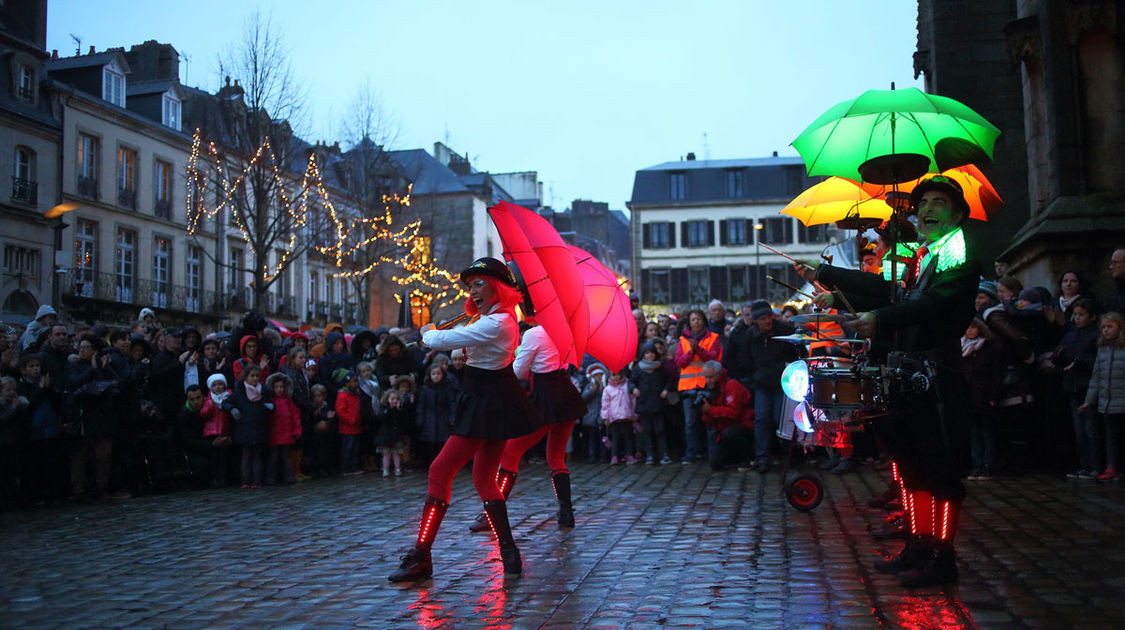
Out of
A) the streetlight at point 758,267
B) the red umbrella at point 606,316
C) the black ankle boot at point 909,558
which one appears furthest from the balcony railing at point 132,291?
the streetlight at point 758,267

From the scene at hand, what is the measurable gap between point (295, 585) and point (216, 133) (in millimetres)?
23773

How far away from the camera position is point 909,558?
6.07 m

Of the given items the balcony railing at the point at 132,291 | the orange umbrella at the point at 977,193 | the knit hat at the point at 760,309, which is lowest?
the knit hat at the point at 760,309

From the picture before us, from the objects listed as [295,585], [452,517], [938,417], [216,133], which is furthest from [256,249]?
[938,417]

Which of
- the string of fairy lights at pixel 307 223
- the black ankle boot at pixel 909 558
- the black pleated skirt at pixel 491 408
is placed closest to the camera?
the black ankle boot at pixel 909 558

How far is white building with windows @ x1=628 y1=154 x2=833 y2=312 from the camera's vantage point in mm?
68375

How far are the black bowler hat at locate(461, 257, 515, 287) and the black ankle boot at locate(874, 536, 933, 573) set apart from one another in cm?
308

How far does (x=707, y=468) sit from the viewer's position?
14078 millimetres

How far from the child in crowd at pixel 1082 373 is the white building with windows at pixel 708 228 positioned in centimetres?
5652

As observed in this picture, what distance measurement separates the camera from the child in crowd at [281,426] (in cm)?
1352

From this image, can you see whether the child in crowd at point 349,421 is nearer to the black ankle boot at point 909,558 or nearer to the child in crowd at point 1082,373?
the child in crowd at point 1082,373

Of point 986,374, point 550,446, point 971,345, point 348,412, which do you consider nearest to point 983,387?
point 986,374

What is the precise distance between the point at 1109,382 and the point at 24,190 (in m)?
33.6

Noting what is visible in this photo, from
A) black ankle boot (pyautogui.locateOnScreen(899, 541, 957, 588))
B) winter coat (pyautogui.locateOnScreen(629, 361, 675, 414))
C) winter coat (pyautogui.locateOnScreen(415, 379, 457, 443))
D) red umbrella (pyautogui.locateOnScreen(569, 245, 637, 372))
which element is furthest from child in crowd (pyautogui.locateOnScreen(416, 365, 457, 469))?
black ankle boot (pyautogui.locateOnScreen(899, 541, 957, 588))
